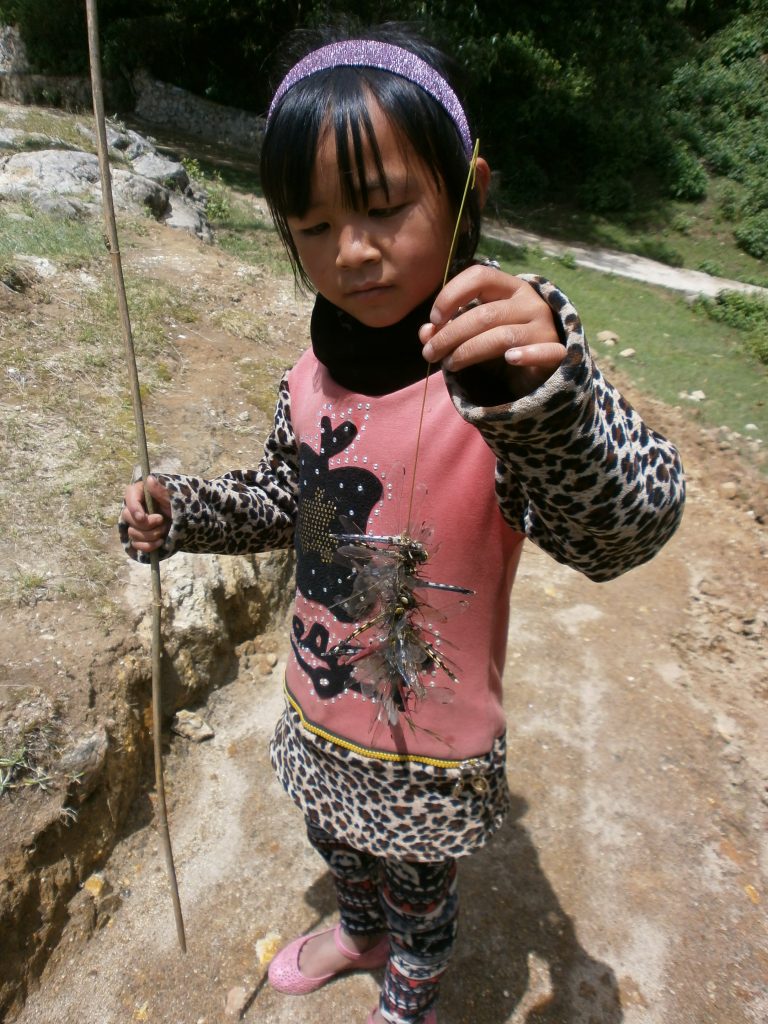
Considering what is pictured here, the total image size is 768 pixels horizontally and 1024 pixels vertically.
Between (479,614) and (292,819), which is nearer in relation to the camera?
(479,614)

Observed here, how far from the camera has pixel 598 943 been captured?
2.16 metres

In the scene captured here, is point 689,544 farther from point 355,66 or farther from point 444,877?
point 355,66

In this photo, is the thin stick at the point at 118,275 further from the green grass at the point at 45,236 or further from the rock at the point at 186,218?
the rock at the point at 186,218

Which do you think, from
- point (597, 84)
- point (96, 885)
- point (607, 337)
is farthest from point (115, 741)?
point (597, 84)

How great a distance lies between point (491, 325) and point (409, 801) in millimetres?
967

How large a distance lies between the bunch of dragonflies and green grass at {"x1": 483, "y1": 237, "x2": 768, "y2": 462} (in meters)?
4.73

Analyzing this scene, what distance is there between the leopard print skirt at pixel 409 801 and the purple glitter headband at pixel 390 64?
1.12 m

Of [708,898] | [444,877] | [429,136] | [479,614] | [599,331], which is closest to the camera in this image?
[429,136]

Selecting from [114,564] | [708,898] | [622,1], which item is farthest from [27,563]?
[622,1]

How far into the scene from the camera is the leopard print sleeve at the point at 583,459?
0.75m

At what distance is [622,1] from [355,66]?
1666 centimetres

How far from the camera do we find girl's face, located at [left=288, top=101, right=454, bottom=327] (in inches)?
39.3

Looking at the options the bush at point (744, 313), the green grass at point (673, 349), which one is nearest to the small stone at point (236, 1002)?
the green grass at point (673, 349)

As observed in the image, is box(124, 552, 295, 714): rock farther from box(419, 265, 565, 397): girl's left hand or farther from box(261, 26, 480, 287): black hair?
box(419, 265, 565, 397): girl's left hand
